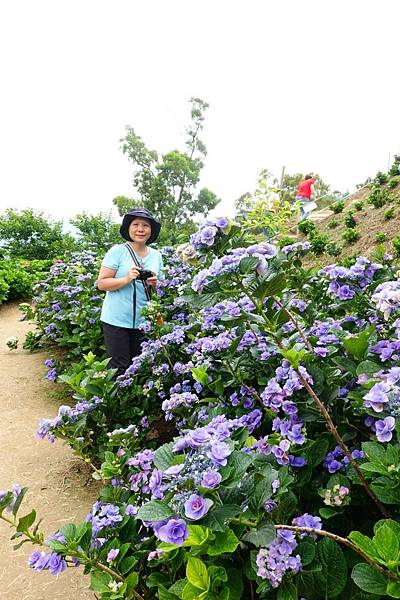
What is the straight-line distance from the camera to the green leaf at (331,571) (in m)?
0.88

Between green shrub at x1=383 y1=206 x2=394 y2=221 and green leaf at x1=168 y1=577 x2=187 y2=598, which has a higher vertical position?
green shrub at x1=383 y1=206 x2=394 y2=221

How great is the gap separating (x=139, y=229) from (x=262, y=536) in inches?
93.4

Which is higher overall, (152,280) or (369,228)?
(369,228)

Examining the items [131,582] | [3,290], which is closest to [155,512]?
[131,582]

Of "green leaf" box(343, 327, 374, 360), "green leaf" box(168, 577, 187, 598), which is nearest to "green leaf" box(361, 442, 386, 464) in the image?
"green leaf" box(343, 327, 374, 360)

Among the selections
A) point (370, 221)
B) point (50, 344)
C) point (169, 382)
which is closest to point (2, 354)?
point (50, 344)

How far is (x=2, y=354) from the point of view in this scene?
501 cm

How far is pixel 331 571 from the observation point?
89cm

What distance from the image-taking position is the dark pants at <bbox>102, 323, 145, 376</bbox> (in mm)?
2943

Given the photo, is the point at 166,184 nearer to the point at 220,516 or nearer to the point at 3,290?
the point at 3,290

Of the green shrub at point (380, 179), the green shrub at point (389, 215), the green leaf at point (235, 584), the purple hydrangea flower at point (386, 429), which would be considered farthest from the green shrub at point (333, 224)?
the green leaf at point (235, 584)

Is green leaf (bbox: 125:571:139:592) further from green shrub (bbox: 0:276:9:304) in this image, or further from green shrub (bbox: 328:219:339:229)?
green shrub (bbox: 328:219:339:229)

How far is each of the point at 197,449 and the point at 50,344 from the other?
14.6 ft

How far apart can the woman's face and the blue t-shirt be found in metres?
0.10
